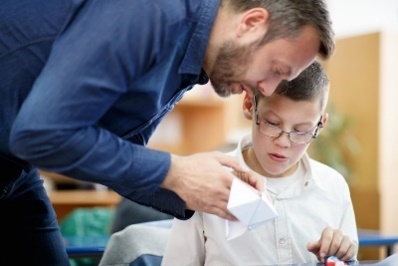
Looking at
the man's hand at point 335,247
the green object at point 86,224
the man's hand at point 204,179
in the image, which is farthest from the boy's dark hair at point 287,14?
the green object at point 86,224

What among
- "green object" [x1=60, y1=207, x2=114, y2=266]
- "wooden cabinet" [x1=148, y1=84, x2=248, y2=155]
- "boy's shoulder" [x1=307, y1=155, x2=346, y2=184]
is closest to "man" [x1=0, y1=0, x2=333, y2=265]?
"boy's shoulder" [x1=307, y1=155, x2=346, y2=184]

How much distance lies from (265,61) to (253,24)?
0.08m

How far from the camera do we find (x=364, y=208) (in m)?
4.79

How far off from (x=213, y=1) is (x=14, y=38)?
0.42m

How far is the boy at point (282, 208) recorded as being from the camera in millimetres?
1597

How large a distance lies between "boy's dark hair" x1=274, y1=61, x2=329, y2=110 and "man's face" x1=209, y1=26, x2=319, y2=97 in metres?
0.27

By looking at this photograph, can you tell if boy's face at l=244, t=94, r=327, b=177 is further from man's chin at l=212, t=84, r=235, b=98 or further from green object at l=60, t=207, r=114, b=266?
green object at l=60, t=207, r=114, b=266

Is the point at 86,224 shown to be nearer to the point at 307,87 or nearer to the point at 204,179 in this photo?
the point at 307,87

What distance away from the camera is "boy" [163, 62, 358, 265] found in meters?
1.60

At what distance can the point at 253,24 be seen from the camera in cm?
126

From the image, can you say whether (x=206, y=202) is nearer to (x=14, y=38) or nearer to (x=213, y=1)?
(x=213, y=1)

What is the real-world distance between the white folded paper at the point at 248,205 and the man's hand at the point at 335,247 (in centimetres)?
34

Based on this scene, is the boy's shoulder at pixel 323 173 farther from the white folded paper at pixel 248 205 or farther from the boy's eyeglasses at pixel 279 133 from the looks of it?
the white folded paper at pixel 248 205

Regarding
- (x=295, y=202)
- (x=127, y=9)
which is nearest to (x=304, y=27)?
(x=127, y=9)
